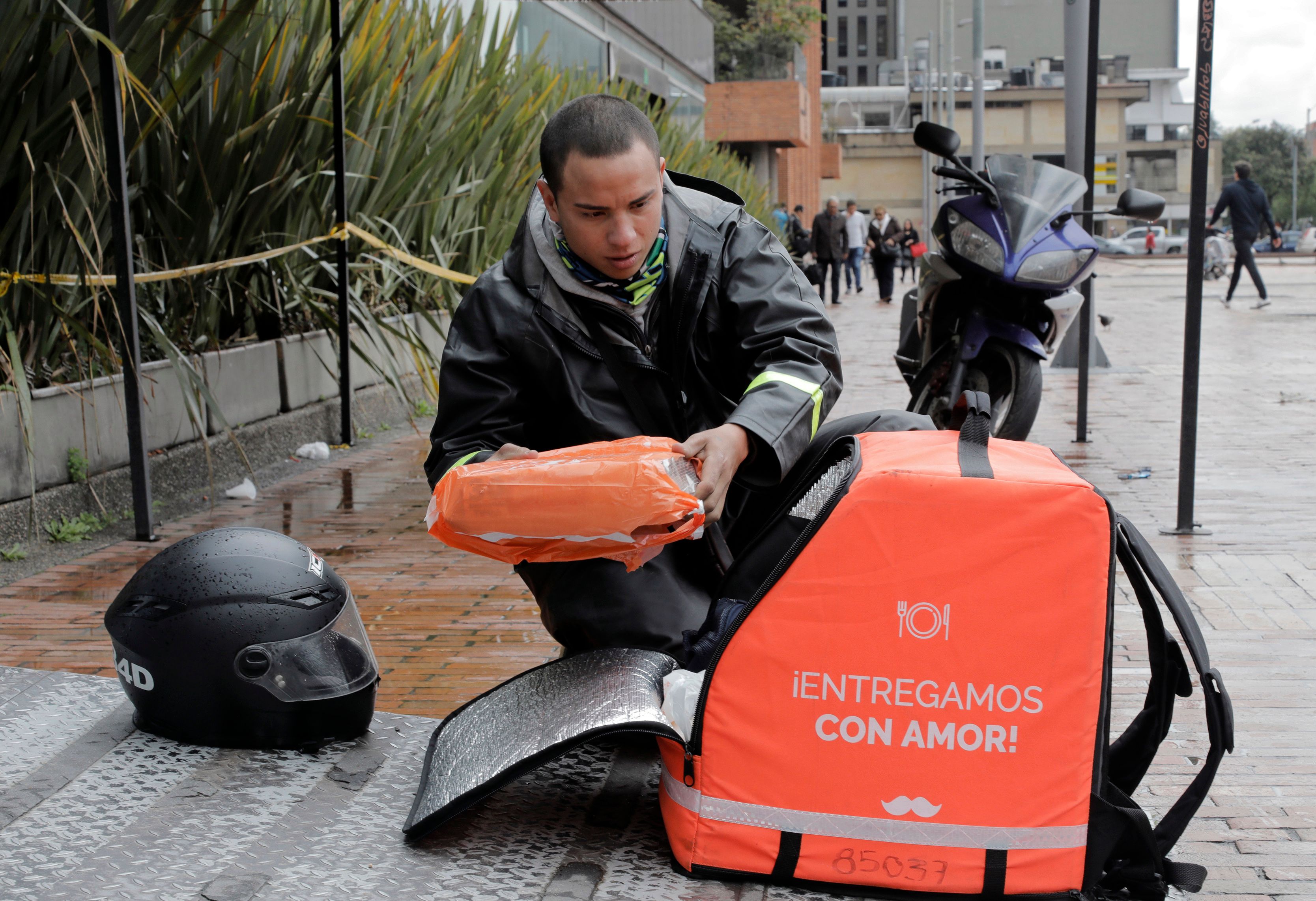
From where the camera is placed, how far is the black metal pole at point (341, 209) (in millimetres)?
6020

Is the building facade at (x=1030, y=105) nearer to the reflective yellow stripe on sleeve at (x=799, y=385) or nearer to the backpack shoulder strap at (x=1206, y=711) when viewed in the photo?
the reflective yellow stripe on sleeve at (x=799, y=385)

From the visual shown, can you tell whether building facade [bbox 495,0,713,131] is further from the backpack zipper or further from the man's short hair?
the backpack zipper

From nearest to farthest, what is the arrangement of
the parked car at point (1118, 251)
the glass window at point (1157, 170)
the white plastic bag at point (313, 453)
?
the white plastic bag at point (313, 453)
the parked car at point (1118, 251)
the glass window at point (1157, 170)

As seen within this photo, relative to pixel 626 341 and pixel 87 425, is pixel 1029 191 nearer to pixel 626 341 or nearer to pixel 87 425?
pixel 626 341

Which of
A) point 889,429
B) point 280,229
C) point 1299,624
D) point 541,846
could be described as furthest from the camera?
point 280,229

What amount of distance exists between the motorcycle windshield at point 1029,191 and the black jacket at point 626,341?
2.96m

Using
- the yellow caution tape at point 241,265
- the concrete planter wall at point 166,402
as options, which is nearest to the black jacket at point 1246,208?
the yellow caution tape at point 241,265

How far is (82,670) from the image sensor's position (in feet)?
11.3

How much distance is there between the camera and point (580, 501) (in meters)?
2.24

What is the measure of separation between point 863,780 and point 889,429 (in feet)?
2.67

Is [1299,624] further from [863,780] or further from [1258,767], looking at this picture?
[863,780]

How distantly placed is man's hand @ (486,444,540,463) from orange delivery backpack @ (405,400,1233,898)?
509 millimetres

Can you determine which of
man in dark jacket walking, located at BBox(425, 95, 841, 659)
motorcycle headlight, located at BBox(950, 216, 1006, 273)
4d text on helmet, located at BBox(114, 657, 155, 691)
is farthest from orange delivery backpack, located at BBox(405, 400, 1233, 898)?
motorcycle headlight, located at BBox(950, 216, 1006, 273)

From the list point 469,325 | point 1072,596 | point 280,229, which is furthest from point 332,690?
point 280,229
